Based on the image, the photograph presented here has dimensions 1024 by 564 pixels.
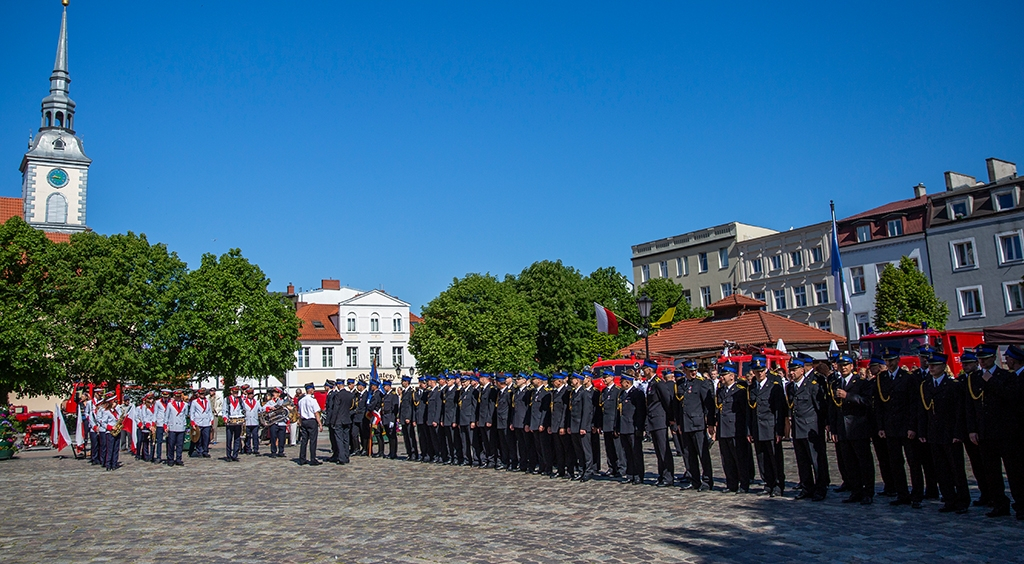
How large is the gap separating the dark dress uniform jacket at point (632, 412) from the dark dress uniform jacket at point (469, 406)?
469 centimetres

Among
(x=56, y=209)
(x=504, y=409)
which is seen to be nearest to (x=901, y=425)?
(x=504, y=409)

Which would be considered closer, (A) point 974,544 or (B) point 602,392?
(A) point 974,544

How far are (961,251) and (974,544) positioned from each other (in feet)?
153

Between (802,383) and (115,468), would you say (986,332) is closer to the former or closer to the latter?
(802,383)

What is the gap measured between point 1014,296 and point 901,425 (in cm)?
4277

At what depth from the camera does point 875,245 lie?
5256 cm

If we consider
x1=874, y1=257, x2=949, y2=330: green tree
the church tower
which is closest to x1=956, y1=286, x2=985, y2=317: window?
x1=874, y1=257, x2=949, y2=330: green tree

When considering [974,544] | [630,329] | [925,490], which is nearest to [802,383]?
[925,490]

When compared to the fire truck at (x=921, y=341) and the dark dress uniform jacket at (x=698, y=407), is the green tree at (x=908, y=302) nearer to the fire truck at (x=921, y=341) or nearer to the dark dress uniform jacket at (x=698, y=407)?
the fire truck at (x=921, y=341)

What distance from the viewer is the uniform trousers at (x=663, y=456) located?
13.2m

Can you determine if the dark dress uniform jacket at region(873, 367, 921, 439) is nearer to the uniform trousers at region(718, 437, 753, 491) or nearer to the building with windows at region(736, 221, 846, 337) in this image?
the uniform trousers at region(718, 437, 753, 491)

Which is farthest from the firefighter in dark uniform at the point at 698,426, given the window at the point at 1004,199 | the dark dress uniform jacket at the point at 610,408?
the window at the point at 1004,199

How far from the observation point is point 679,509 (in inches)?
428

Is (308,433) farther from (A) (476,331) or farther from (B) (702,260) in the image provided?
(B) (702,260)
